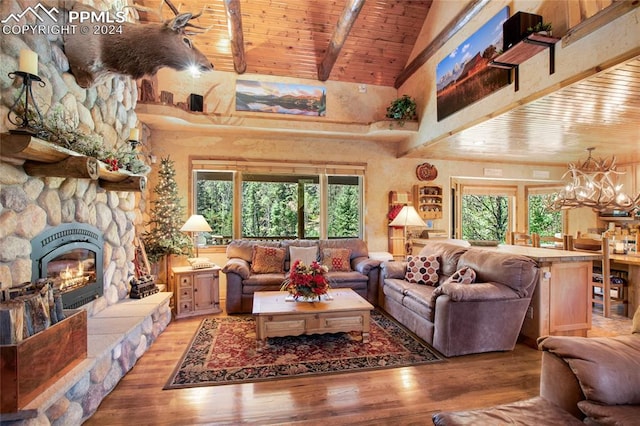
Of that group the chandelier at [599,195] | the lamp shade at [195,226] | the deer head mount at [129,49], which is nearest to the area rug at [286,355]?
the lamp shade at [195,226]

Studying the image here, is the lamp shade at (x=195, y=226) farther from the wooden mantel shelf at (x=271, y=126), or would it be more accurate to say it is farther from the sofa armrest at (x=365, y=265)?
the sofa armrest at (x=365, y=265)

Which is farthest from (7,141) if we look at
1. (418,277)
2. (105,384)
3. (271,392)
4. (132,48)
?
(418,277)

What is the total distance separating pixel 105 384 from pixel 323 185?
4311 mm

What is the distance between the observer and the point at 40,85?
213 centimetres

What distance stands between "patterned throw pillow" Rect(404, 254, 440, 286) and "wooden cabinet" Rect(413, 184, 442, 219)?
197cm

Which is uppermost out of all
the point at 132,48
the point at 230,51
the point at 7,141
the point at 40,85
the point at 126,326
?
the point at 230,51

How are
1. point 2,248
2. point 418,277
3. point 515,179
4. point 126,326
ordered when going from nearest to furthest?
point 2,248, point 126,326, point 418,277, point 515,179

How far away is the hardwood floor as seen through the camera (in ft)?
6.89

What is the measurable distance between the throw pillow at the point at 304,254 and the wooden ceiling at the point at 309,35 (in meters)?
3.10

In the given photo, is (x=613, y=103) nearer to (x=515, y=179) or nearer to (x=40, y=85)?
(x=515, y=179)

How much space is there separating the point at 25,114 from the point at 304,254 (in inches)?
142

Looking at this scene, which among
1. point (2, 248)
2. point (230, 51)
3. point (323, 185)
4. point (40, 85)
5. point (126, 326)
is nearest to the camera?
point (2, 248)

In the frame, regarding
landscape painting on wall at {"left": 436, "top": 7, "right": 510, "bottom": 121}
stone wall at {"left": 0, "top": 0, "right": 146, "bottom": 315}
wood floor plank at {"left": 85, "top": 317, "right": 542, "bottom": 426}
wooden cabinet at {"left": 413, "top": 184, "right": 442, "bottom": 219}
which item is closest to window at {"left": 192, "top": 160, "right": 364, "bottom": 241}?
wooden cabinet at {"left": 413, "top": 184, "right": 442, "bottom": 219}

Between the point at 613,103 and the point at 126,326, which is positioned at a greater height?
the point at 613,103
